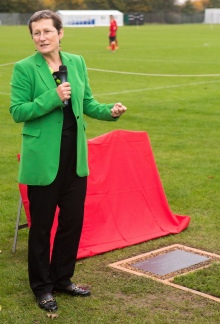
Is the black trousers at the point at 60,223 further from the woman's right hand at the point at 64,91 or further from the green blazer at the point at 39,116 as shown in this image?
the woman's right hand at the point at 64,91

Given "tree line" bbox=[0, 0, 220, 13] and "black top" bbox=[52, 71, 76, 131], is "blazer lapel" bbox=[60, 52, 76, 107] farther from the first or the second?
"tree line" bbox=[0, 0, 220, 13]

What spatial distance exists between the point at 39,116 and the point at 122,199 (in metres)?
2.35

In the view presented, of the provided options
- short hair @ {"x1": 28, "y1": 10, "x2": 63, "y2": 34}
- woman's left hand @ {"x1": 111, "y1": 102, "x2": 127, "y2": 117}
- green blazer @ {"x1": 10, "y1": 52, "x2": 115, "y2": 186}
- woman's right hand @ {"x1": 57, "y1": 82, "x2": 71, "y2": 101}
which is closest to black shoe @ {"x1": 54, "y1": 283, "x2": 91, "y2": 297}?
green blazer @ {"x1": 10, "y1": 52, "x2": 115, "y2": 186}

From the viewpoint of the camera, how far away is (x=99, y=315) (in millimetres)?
5387

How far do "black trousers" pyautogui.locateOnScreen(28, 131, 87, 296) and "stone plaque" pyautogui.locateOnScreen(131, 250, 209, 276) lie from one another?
94 centimetres

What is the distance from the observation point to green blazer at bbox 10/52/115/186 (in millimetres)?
5219

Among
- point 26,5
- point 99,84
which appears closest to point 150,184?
point 99,84

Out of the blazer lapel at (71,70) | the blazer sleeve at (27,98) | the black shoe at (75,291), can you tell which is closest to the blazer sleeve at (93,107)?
the blazer lapel at (71,70)

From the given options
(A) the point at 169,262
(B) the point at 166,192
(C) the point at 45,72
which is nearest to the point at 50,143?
(C) the point at 45,72

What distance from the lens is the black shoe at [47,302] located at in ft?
17.9

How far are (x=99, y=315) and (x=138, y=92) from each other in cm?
1502

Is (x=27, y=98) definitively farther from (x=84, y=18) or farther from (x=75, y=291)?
(x=84, y=18)

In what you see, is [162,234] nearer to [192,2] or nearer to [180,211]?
[180,211]

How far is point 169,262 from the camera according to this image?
660 cm
